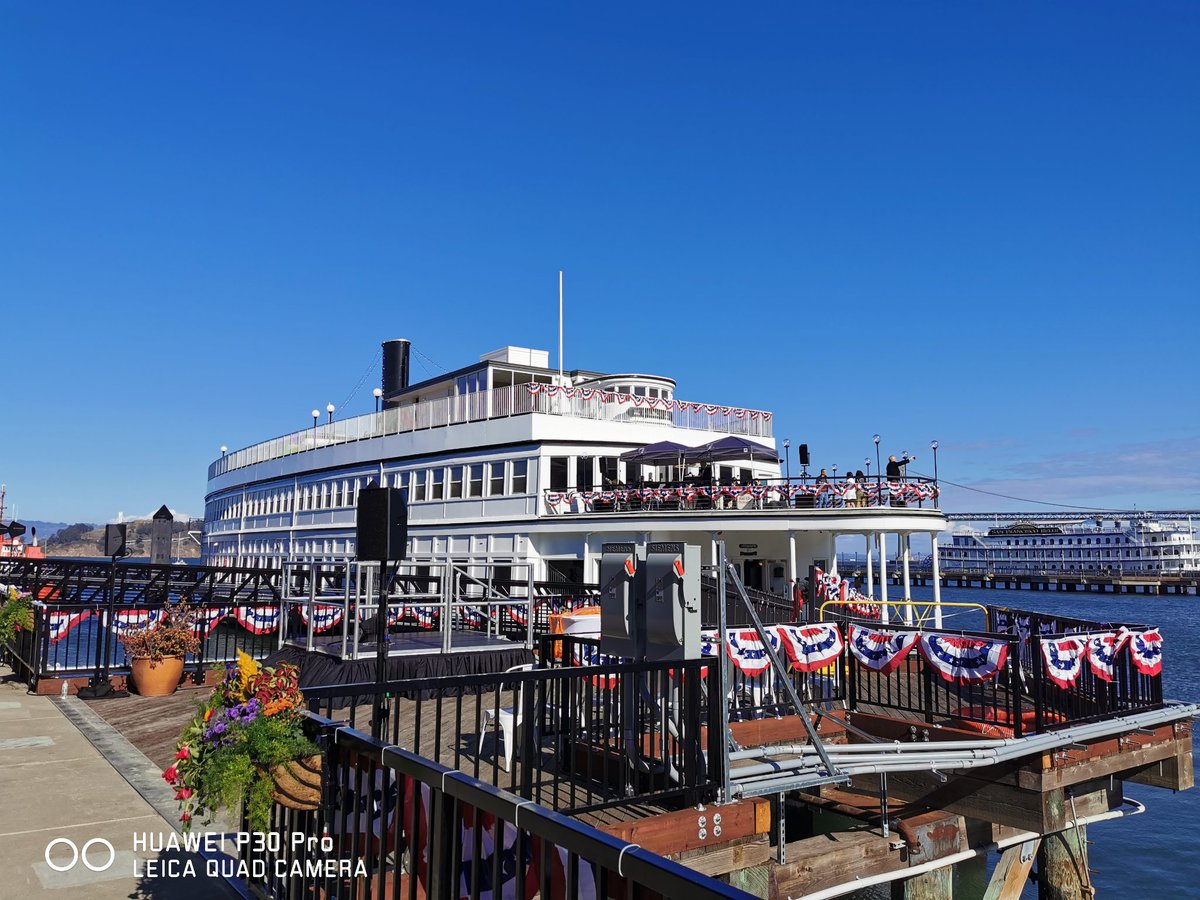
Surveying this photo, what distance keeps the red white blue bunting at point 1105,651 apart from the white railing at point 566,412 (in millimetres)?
20572

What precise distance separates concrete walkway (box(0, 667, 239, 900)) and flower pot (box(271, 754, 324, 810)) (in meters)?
1.33

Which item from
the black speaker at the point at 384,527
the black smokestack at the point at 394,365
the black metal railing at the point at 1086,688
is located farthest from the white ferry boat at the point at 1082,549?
the black speaker at the point at 384,527

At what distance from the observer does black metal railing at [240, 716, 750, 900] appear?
273 centimetres

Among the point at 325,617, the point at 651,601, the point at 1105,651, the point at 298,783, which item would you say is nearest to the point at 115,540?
the point at 325,617

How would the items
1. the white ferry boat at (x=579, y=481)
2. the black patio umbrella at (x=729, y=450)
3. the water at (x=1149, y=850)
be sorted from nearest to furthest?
the water at (x=1149, y=850)
the white ferry boat at (x=579, y=481)
the black patio umbrella at (x=729, y=450)

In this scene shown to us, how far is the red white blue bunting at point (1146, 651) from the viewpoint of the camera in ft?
37.0

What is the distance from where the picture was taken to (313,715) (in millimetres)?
4938

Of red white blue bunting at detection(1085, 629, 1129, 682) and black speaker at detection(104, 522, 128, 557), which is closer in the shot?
red white blue bunting at detection(1085, 629, 1129, 682)

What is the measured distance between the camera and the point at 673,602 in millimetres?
7395

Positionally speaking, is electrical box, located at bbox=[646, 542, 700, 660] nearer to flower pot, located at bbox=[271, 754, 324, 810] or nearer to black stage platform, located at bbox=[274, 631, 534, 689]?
flower pot, located at bbox=[271, 754, 324, 810]

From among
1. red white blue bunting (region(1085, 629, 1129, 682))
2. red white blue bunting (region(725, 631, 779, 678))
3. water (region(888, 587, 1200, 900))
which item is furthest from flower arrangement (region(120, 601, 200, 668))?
water (region(888, 587, 1200, 900))

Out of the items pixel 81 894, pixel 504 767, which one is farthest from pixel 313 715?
pixel 504 767

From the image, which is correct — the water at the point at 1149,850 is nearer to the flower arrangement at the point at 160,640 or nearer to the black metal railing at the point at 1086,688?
the black metal railing at the point at 1086,688

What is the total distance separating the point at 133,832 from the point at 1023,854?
33.1 feet
